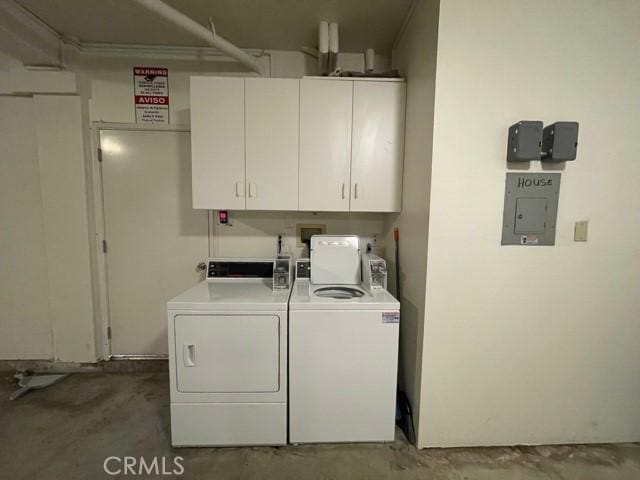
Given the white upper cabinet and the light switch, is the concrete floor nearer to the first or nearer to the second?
the light switch

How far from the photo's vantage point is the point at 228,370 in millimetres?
1419

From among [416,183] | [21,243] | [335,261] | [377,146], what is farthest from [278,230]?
[21,243]

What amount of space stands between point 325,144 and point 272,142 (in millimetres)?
363

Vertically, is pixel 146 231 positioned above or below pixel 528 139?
below

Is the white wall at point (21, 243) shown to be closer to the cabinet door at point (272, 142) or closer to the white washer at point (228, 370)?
the white washer at point (228, 370)

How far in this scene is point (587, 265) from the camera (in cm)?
145

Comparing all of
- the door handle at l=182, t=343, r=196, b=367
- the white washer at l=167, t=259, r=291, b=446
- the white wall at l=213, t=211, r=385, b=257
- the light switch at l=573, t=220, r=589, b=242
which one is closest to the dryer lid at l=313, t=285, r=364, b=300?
the white washer at l=167, t=259, r=291, b=446

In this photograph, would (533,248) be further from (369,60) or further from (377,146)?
(369,60)

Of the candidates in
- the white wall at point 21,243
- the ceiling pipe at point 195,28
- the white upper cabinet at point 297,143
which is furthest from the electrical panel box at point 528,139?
the white wall at point 21,243

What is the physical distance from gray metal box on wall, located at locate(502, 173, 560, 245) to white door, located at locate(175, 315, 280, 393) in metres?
1.41

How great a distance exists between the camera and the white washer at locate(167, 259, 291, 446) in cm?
140

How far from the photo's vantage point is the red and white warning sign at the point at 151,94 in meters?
2.09

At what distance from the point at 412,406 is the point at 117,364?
2.42 meters
